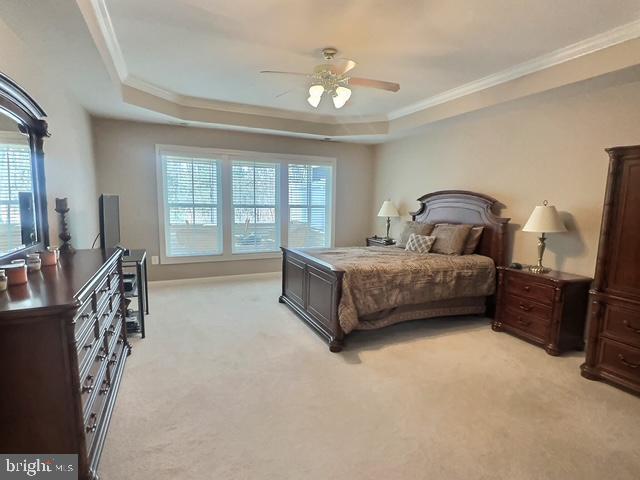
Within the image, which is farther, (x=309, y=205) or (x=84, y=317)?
(x=309, y=205)

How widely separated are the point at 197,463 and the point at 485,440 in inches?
62.7

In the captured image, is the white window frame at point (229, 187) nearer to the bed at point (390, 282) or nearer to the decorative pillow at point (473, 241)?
the bed at point (390, 282)

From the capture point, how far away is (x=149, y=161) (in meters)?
4.91

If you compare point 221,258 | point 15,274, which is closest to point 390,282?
point 15,274

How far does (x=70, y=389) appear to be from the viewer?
144 centimetres

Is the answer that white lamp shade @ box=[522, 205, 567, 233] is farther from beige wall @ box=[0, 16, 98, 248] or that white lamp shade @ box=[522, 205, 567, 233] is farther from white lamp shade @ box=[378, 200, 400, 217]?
beige wall @ box=[0, 16, 98, 248]

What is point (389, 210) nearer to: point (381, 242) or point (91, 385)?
point (381, 242)

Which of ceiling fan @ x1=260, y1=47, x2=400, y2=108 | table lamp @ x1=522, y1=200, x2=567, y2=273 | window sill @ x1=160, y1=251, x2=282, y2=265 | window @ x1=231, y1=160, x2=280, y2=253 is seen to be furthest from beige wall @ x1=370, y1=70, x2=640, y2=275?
window sill @ x1=160, y1=251, x2=282, y2=265

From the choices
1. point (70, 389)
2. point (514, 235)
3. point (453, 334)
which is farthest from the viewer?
point (514, 235)

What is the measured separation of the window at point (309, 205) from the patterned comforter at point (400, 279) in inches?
78.6

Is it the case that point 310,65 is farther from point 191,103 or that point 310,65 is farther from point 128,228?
point 128,228

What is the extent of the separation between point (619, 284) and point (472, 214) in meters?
1.95

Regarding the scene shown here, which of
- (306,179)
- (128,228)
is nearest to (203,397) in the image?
(128,228)

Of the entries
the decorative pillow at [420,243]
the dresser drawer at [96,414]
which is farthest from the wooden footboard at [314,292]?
the dresser drawer at [96,414]
